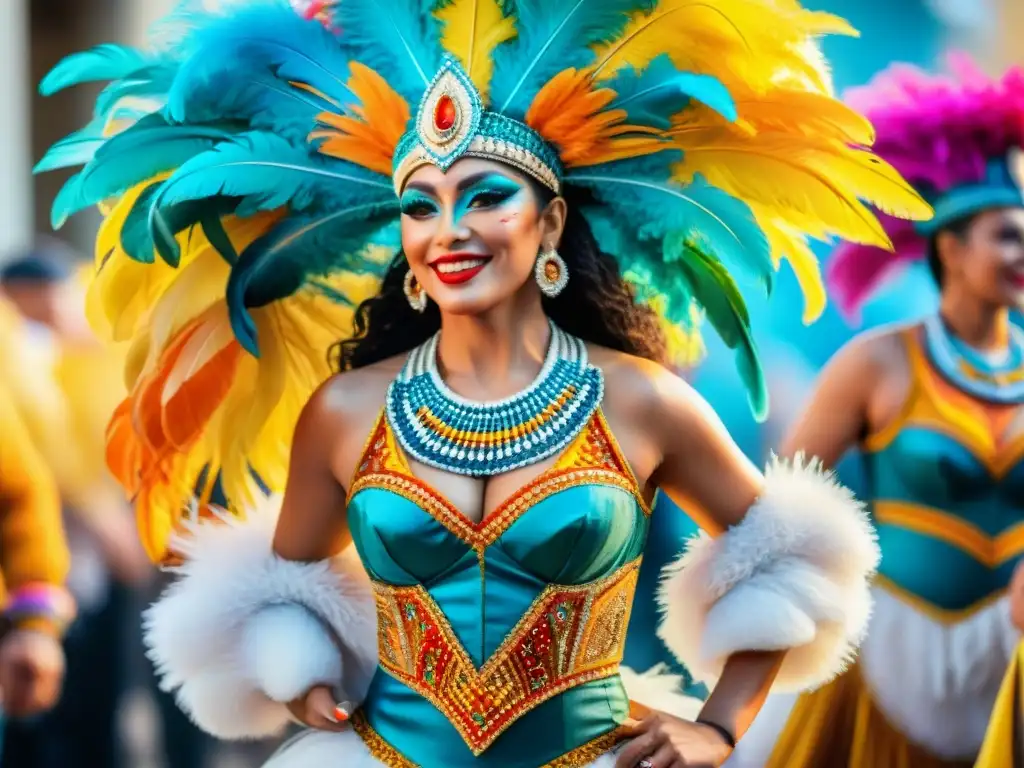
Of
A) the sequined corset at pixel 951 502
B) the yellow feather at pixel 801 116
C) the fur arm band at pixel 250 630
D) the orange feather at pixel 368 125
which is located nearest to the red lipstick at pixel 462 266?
the orange feather at pixel 368 125

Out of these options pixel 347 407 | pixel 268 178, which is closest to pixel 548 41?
pixel 268 178

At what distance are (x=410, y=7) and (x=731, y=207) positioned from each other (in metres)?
0.51

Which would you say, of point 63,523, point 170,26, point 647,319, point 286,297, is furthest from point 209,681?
point 63,523

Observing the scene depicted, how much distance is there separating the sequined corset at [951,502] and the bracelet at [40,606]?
1.74 m

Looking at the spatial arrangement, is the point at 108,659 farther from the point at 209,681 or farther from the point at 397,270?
the point at 397,270

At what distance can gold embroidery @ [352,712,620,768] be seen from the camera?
177cm

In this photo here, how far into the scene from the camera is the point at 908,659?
2.57m

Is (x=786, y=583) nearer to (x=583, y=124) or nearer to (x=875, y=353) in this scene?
(x=583, y=124)

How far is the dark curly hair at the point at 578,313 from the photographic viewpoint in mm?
1929

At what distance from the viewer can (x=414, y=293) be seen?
74.7 inches

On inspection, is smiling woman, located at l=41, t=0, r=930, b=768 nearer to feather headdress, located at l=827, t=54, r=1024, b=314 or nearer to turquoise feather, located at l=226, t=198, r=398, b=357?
turquoise feather, located at l=226, t=198, r=398, b=357

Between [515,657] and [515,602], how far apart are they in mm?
71

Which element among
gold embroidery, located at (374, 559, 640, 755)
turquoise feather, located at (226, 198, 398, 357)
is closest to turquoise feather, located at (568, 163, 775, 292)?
Result: turquoise feather, located at (226, 198, 398, 357)

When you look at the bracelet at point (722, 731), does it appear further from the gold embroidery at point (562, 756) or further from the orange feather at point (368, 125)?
the orange feather at point (368, 125)
